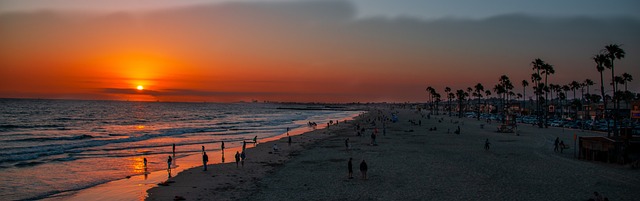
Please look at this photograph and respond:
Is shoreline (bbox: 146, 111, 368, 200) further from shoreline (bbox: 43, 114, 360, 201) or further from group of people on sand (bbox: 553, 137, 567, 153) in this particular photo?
group of people on sand (bbox: 553, 137, 567, 153)

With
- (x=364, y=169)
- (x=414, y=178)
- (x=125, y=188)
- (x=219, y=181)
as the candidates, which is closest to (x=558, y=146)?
(x=414, y=178)

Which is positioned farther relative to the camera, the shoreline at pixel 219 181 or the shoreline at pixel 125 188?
the shoreline at pixel 125 188

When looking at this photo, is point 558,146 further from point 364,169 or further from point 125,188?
point 125,188

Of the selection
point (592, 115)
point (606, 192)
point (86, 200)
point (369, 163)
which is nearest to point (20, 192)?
point (86, 200)

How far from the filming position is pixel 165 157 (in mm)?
36125

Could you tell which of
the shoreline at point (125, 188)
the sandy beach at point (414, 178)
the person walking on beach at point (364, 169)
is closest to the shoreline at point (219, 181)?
the sandy beach at point (414, 178)

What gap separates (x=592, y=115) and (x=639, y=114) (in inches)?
2308

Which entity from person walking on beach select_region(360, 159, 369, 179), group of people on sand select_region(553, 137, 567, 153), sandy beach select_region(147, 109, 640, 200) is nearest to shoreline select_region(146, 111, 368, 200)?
sandy beach select_region(147, 109, 640, 200)

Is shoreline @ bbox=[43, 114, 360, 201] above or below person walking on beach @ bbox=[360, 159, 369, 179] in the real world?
below

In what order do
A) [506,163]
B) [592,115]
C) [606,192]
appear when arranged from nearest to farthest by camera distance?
[606,192] < [506,163] < [592,115]

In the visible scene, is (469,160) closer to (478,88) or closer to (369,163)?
(369,163)

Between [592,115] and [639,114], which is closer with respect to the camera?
[639,114]

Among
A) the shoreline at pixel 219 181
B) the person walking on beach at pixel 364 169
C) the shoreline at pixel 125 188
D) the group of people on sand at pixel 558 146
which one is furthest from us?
the group of people on sand at pixel 558 146

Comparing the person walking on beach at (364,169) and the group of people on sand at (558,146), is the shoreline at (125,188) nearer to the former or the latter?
the person walking on beach at (364,169)
